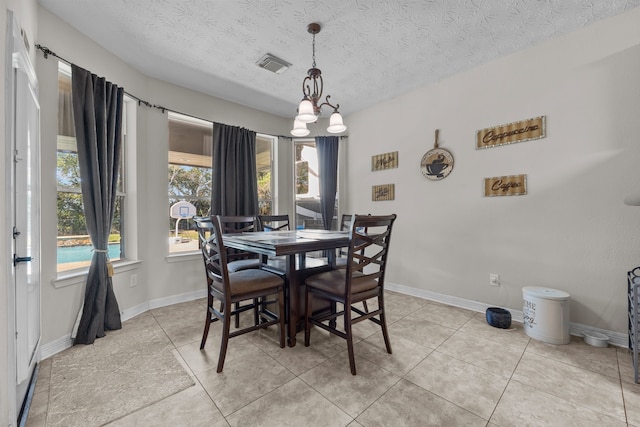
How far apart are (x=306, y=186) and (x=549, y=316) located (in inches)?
134

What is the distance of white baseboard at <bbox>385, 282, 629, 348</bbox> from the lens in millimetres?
2152

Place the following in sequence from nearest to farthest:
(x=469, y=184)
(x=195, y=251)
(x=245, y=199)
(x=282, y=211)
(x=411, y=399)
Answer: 1. (x=411, y=399)
2. (x=469, y=184)
3. (x=195, y=251)
4. (x=245, y=199)
5. (x=282, y=211)

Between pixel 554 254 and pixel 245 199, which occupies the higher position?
pixel 245 199

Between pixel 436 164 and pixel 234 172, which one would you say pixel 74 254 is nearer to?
pixel 234 172

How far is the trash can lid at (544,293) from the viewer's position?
2201 mm

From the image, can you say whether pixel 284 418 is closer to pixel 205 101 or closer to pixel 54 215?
pixel 54 215

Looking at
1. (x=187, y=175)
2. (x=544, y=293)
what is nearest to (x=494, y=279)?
(x=544, y=293)

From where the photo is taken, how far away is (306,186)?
175 inches

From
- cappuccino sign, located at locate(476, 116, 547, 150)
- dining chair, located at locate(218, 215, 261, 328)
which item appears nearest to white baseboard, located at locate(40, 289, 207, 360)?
dining chair, located at locate(218, 215, 261, 328)

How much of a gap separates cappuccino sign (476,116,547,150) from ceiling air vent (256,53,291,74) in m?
2.29

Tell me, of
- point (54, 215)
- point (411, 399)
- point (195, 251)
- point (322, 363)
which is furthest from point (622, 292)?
point (54, 215)

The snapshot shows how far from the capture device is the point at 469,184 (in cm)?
301

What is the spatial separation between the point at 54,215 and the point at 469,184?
399 centimetres

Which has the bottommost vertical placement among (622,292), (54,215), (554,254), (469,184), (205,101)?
(622,292)
